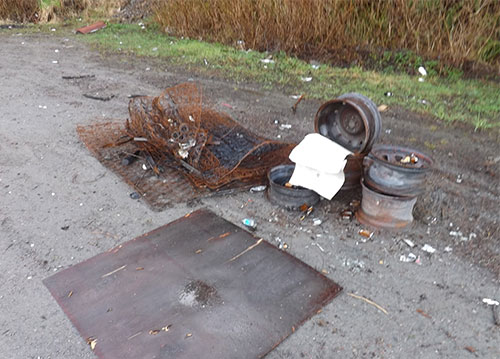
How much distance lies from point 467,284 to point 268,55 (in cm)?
658

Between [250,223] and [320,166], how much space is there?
809 millimetres

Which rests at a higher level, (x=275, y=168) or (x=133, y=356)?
(x=275, y=168)

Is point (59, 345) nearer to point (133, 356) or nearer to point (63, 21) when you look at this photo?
point (133, 356)

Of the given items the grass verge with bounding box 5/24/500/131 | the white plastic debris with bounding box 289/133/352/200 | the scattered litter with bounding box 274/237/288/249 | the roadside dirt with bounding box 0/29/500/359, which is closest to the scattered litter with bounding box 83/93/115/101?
the roadside dirt with bounding box 0/29/500/359

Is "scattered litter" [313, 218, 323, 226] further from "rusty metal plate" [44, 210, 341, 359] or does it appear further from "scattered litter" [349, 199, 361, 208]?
"rusty metal plate" [44, 210, 341, 359]

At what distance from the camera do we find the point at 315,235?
3389 mm

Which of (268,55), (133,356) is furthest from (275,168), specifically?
(268,55)

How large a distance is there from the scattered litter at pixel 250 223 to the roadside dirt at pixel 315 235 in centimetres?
5

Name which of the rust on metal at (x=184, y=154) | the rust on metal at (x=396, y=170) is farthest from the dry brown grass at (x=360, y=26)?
the rust on metal at (x=396, y=170)

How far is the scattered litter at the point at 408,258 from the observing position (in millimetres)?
3100

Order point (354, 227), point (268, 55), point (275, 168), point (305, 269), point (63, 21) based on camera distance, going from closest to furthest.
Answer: point (305, 269) → point (354, 227) → point (275, 168) → point (268, 55) → point (63, 21)

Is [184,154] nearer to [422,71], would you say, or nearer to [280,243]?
[280,243]

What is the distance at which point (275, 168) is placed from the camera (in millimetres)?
3840

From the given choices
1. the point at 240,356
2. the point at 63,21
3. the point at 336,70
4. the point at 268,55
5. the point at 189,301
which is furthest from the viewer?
the point at 63,21
